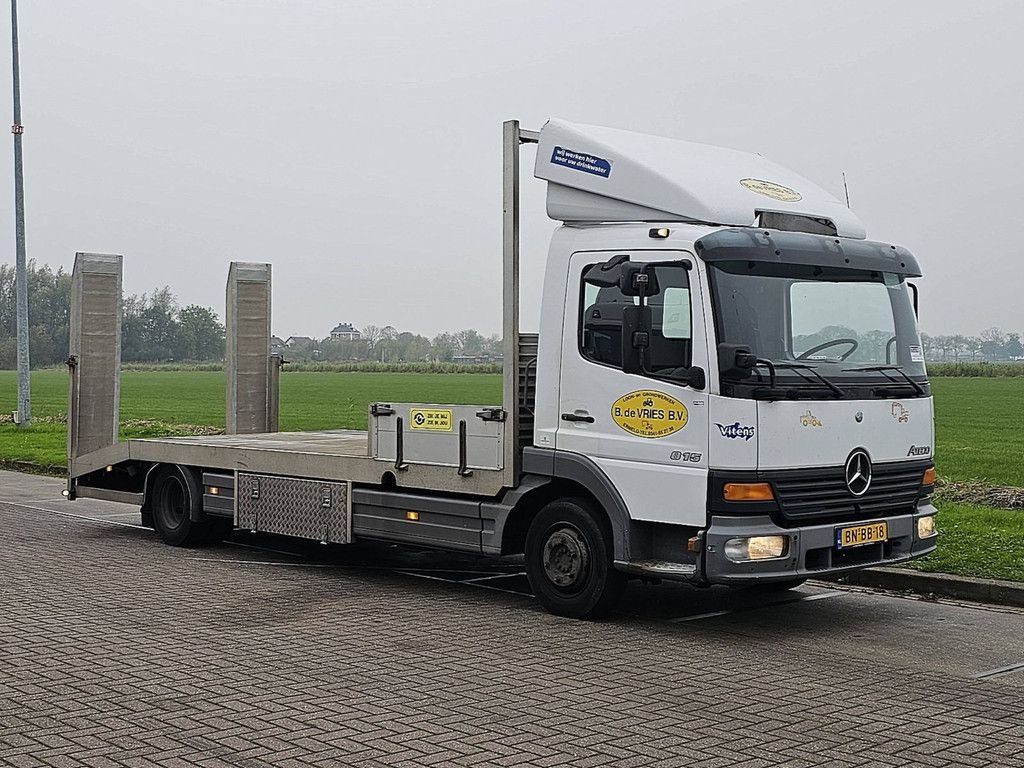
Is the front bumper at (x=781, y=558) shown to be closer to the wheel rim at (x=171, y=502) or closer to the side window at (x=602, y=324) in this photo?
the side window at (x=602, y=324)

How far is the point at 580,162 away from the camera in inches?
363

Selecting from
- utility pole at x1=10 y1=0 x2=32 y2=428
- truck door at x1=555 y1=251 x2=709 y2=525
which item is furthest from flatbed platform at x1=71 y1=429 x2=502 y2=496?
utility pole at x1=10 y1=0 x2=32 y2=428

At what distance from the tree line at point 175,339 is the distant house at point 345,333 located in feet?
0.17

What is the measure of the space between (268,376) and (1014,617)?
8.20 m

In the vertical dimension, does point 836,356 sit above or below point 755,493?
above

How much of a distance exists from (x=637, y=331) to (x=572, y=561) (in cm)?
166

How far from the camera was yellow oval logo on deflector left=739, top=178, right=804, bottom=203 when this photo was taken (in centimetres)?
915

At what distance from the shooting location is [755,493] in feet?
26.9

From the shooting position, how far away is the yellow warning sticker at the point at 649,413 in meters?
8.41

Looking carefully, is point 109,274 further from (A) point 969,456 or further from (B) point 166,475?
(A) point 969,456

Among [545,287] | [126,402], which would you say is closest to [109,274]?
[545,287]

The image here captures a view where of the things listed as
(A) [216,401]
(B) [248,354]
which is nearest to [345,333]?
(B) [248,354]

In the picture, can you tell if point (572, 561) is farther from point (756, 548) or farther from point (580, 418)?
point (756, 548)

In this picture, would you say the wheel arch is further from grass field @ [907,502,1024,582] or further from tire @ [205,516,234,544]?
tire @ [205,516,234,544]
